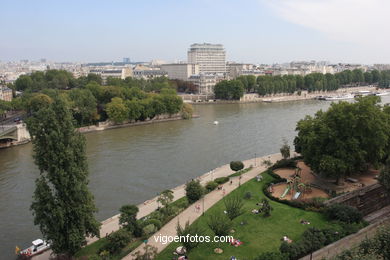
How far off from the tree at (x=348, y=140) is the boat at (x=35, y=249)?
1392cm

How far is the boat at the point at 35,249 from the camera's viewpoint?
14977 millimetres

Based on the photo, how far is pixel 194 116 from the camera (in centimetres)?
5197

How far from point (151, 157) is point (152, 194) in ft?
27.0

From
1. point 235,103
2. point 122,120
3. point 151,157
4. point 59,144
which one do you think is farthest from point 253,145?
point 235,103

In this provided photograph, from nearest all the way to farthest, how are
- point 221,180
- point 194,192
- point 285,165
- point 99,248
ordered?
point 99,248
point 194,192
point 221,180
point 285,165

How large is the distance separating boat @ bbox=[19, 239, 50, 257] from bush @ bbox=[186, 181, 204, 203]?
23.2ft

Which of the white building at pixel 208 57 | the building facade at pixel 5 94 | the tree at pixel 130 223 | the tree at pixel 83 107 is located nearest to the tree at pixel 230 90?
the tree at pixel 83 107

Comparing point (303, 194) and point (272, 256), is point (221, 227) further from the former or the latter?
point (303, 194)

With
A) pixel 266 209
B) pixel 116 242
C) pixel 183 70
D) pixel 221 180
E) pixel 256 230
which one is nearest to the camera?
pixel 116 242

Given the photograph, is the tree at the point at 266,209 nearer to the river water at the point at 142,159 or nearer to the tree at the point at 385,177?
the tree at the point at 385,177

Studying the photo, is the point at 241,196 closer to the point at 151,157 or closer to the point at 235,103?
the point at 151,157

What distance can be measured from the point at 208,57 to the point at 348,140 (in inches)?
4308

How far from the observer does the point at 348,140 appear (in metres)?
19.0

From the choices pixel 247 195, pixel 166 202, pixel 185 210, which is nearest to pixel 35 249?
pixel 166 202
